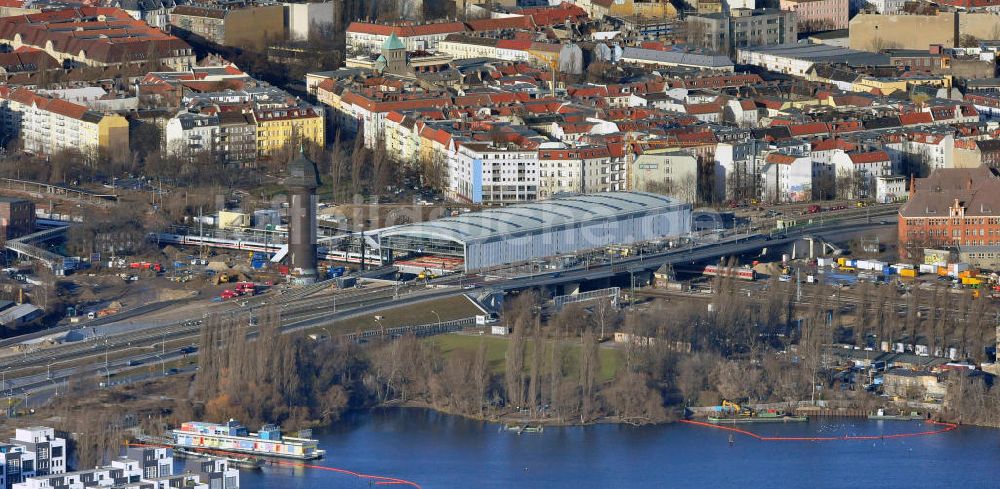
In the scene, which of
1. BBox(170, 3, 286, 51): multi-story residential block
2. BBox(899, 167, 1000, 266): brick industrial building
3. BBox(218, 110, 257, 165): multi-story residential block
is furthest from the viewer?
BBox(170, 3, 286, 51): multi-story residential block

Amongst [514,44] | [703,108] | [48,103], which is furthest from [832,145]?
[48,103]

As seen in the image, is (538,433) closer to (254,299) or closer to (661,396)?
(661,396)

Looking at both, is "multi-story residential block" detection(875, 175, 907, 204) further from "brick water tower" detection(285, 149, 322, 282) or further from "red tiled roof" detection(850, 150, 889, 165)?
"brick water tower" detection(285, 149, 322, 282)

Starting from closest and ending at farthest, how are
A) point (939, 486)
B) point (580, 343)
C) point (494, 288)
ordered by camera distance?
point (939, 486) < point (580, 343) < point (494, 288)

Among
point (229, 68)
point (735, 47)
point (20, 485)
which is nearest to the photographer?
point (20, 485)

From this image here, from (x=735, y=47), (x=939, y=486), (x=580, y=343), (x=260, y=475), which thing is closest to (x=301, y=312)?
(x=580, y=343)

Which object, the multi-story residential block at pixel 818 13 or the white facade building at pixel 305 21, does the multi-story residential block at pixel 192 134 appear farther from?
the multi-story residential block at pixel 818 13

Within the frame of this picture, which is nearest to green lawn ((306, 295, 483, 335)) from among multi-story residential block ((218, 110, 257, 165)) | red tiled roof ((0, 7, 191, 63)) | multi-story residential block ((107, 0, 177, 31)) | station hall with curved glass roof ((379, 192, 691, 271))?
station hall with curved glass roof ((379, 192, 691, 271))

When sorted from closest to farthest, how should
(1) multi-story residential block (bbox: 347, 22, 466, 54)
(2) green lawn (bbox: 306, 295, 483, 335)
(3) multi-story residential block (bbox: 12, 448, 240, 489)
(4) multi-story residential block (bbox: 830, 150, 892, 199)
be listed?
(3) multi-story residential block (bbox: 12, 448, 240, 489), (2) green lawn (bbox: 306, 295, 483, 335), (4) multi-story residential block (bbox: 830, 150, 892, 199), (1) multi-story residential block (bbox: 347, 22, 466, 54)
